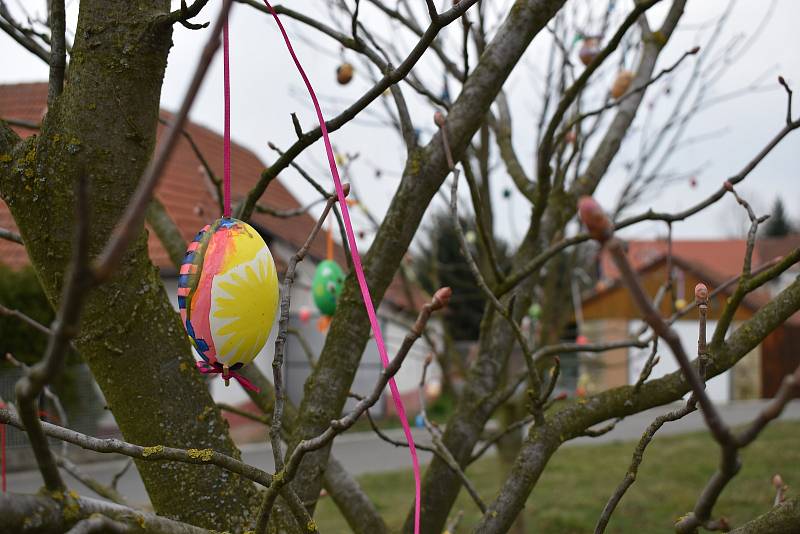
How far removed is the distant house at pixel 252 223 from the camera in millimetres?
9953

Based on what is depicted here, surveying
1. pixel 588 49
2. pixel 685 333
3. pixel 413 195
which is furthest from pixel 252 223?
pixel 685 333

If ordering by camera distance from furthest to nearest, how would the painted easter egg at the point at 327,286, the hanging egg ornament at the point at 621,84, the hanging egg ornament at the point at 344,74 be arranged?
1. the painted easter egg at the point at 327,286
2. the hanging egg ornament at the point at 621,84
3. the hanging egg ornament at the point at 344,74

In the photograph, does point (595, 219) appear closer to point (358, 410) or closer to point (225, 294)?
point (358, 410)

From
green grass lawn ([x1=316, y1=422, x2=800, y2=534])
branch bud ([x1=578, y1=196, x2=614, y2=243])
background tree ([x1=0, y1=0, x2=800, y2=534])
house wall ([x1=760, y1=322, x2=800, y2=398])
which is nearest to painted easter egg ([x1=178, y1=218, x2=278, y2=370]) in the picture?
background tree ([x1=0, y1=0, x2=800, y2=534])

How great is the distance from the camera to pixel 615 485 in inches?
292

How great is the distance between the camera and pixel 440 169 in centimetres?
171

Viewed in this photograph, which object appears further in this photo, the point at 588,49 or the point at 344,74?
the point at 588,49

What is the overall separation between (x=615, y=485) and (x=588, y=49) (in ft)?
16.7

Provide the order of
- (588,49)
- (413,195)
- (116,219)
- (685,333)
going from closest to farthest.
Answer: (116,219) → (413,195) → (588,49) → (685,333)

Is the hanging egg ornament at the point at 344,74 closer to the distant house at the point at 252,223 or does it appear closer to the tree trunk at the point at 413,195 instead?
the tree trunk at the point at 413,195

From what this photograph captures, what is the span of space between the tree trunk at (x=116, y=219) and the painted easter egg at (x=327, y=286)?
11.6 ft

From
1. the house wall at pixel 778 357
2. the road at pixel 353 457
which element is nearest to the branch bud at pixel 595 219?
the road at pixel 353 457

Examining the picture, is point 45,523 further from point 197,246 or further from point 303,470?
point 303,470

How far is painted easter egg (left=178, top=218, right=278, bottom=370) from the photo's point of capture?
1.38 metres
